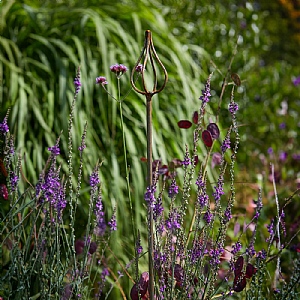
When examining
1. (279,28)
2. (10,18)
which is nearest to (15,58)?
(10,18)

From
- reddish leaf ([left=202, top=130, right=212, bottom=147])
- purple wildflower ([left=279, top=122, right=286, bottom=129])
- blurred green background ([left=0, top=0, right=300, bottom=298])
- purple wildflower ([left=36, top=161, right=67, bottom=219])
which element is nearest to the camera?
purple wildflower ([left=36, top=161, right=67, bottom=219])

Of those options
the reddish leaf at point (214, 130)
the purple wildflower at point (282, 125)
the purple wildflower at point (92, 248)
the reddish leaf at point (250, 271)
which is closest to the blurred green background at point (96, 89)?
the purple wildflower at point (92, 248)

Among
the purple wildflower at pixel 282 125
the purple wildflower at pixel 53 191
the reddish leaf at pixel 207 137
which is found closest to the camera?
the purple wildflower at pixel 53 191

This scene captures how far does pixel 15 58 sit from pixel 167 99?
755mm

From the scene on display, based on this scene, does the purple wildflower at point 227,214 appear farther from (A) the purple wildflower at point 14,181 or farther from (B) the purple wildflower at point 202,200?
(A) the purple wildflower at point 14,181

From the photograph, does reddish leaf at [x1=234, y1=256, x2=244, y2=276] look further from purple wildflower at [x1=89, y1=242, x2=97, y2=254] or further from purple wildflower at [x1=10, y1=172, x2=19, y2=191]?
purple wildflower at [x1=10, y1=172, x2=19, y2=191]

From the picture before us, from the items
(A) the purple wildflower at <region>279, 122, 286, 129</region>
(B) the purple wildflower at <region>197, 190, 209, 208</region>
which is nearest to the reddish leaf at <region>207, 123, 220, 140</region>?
(B) the purple wildflower at <region>197, 190, 209, 208</region>

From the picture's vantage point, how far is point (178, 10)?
134 inches

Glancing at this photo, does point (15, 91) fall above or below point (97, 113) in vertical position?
above

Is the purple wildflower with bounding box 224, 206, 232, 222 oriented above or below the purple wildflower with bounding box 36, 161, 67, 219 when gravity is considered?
above

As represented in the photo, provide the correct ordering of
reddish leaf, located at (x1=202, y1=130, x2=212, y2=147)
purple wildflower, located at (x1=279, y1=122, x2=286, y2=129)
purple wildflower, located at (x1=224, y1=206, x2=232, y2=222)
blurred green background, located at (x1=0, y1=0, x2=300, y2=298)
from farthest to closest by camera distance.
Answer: purple wildflower, located at (x1=279, y1=122, x2=286, y2=129)
blurred green background, located at (x1=0, y1=0, x2=300, y2=298)
reddish leaf, located at (x1=202, y1=130, x2=212, y2=147)
purple wildflower, located at (x1=224, y1=206, x2=232, y2=222)

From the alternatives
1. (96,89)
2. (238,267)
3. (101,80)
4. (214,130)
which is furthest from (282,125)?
(101,80)

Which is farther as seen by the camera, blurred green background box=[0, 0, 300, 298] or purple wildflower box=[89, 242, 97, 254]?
blurred green background box=[0, 0, 300, 298]

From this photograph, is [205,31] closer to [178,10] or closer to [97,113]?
[178,10]
